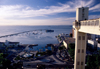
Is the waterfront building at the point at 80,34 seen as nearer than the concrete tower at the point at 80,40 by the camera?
Yes

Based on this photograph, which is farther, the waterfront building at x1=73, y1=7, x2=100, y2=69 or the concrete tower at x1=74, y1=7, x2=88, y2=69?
the concrete tower at x1=74, y1=7, x2=88, y2=69

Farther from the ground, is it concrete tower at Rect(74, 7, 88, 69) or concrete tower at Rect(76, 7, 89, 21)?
concrete tower at Rect(76, 7, 89, 21)

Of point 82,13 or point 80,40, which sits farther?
point 80,40

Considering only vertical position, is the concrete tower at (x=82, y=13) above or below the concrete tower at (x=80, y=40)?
above

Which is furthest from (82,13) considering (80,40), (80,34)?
(80,40)

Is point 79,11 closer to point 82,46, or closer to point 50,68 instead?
point 82,46

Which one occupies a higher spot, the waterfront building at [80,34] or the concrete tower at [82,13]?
the concrete tower at [82,13]

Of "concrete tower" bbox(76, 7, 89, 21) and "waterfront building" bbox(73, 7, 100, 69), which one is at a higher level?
"concrete tower" bbox(76, 7, 89, 21)

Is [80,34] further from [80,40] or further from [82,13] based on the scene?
[82,13]
